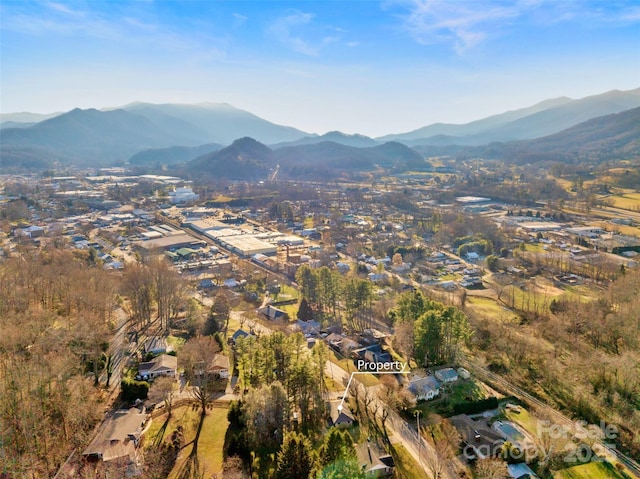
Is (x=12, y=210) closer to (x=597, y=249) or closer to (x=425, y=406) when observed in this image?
(x=425, y=406)

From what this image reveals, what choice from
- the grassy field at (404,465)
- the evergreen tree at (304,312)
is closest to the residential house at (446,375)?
the grassy field at (404,465)

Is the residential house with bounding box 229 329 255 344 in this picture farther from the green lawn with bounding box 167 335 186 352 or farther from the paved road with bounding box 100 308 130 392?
the paved road with bounding box 100 308 130 392

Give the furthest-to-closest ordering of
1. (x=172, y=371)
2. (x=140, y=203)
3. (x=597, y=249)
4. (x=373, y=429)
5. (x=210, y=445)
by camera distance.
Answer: (x=140, y=203)
(x=597, y=249)
(x=172, y=371)
(x=373, y=429)
(x=210, y=445)

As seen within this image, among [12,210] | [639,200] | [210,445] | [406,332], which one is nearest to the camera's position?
[210,445]

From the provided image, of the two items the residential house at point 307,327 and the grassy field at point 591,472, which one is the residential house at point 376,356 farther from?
the grassy field at point 591,472

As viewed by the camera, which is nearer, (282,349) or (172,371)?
(282,349)

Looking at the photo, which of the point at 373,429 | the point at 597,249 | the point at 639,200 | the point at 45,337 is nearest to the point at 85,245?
the point at 45,337
